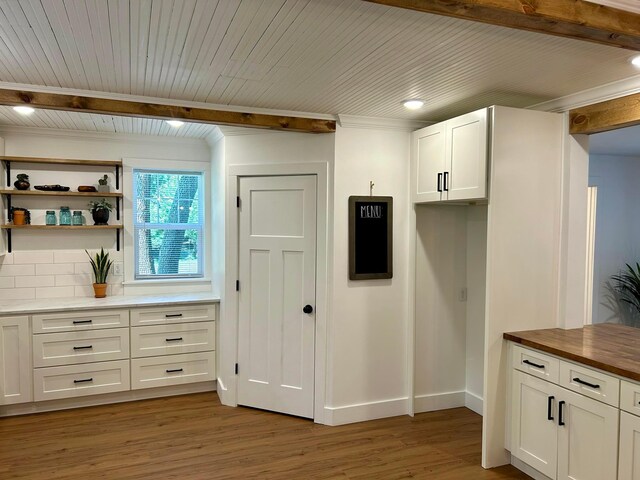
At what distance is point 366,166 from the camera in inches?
141

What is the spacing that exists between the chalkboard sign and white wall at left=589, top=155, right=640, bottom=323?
2.81 m

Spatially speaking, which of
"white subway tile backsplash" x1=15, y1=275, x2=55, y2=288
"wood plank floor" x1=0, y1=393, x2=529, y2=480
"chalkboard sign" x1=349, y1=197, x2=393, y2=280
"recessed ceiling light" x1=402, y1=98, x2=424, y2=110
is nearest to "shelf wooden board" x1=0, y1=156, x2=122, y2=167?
"white subway tile backsplash" x1=15, y1=275, x2=55, y2=288

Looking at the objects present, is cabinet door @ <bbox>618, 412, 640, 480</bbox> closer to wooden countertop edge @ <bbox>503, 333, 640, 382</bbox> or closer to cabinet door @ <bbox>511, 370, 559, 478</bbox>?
wooden countertop edge @ <bbox>503, 333, 640, 382</bbox>

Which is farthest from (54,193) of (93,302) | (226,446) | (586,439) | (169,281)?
(586,439)

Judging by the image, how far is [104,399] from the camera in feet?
12.9

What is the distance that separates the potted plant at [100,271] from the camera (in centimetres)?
414

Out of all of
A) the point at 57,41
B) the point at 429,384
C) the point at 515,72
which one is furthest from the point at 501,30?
the point at 429,384

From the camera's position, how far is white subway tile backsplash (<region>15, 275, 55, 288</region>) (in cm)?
406

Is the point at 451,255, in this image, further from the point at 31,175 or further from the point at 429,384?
the point at 31,175

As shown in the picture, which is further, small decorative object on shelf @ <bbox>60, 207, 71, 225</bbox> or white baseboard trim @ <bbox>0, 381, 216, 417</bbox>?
small decorative object on shelf @ <bbox>60, 207, 71, 225</bbox>

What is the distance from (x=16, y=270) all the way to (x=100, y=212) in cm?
93

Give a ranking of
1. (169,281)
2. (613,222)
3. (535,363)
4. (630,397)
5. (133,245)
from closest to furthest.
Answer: (630,397), (535,363), (133,245), (169,281), (613,222)

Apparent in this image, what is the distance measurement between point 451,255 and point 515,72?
1787 millimetres

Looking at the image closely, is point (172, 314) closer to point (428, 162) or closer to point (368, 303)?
point (368, 303)
